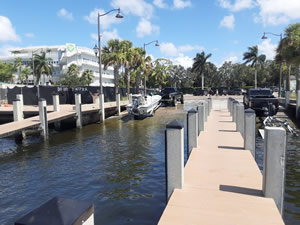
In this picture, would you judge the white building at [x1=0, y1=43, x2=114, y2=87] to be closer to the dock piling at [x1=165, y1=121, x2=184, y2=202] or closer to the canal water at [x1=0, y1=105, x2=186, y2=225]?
the canal water at [x1=0, y1=105, x2=186, y2=225]

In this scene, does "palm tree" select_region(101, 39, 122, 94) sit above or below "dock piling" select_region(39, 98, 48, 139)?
above

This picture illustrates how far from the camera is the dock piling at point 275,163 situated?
4461 mm

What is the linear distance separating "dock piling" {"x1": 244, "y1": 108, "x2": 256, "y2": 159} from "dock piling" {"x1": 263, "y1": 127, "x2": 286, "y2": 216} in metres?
3.00

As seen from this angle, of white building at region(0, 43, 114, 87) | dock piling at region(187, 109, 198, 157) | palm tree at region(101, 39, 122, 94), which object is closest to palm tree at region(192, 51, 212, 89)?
white building at region(0, 43, 114, 87)

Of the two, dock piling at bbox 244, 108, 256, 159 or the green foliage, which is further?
the green foliage

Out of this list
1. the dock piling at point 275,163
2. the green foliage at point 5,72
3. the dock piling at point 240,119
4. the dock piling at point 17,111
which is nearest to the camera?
the dock piling at point 275,163

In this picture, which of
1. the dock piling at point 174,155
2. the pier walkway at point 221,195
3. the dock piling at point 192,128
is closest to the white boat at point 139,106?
the dock piling at point 192,128

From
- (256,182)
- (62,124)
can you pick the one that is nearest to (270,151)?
(256,182)

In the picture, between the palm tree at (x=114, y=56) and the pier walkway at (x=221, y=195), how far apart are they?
24059 mm

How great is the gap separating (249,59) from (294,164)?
6463 cm

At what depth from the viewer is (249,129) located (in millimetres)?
7496

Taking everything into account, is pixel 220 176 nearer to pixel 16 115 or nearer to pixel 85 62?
pixel 16 115

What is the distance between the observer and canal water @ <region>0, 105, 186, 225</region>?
19.1 ft

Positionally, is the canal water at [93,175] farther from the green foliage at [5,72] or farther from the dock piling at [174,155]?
the green foliage at [5,72]
